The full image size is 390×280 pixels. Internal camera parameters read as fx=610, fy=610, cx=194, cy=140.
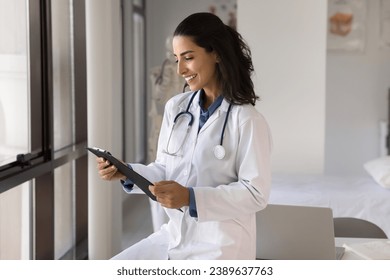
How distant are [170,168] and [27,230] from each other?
3.87 ft

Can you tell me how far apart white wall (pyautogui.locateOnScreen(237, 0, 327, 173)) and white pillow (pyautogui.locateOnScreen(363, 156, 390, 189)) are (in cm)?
30

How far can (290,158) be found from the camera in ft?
10.5

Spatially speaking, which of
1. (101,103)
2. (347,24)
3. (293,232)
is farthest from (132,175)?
(347,24)

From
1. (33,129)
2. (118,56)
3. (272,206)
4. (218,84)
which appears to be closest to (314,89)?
(118,56)

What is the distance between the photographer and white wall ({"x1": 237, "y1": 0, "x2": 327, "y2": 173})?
3070mm

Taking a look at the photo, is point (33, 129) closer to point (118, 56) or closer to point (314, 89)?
point (118, 56)

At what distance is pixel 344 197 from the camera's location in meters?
2.60

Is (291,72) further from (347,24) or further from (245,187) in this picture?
(245,187)

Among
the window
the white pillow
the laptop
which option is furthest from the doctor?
the white pillow

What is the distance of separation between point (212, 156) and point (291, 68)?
2.00m

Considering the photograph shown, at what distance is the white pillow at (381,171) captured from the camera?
274cm

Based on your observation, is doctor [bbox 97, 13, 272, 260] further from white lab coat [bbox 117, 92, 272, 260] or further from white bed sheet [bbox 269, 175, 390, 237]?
white bed sheet [bbox 269, 175, 390, 237]

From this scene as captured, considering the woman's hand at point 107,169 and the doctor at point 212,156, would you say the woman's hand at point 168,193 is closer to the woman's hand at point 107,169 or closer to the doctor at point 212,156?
the doctor at point 212,156

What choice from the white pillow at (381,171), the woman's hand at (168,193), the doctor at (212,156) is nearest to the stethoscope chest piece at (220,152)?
the doctor at (212,156)
